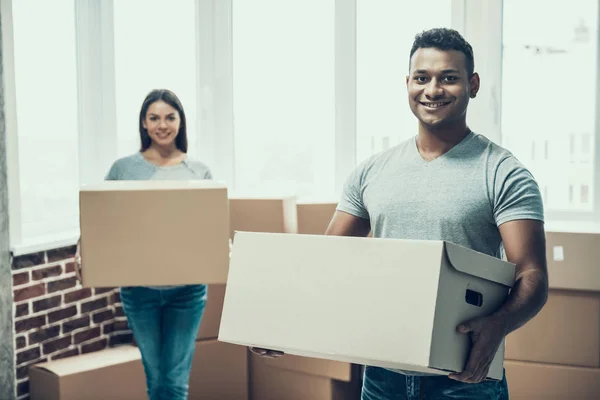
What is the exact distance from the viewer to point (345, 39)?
3109mm

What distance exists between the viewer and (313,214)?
272 centimetres

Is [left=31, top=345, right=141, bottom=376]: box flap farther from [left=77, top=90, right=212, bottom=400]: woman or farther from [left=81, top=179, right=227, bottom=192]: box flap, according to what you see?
[left=81, top=179, right=227, bottom=192]: box flap

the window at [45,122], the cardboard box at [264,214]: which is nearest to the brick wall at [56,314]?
the window at [45,122]

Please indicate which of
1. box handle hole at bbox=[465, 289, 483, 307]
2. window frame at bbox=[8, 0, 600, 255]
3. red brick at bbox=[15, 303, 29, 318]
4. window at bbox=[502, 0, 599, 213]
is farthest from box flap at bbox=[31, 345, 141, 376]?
box handle hole at bbox=[465, 289, 483, 307]

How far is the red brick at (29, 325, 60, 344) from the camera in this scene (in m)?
2.73

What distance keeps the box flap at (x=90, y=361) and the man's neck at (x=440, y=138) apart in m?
1.84

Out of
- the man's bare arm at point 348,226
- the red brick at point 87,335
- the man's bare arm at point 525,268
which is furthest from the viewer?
the red brick at point 87,335

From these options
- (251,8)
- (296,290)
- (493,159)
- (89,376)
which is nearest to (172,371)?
(89,376)

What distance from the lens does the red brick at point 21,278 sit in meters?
2.63

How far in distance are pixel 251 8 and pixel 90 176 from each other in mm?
1095

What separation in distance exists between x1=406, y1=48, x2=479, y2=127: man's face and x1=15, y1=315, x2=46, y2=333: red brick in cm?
197

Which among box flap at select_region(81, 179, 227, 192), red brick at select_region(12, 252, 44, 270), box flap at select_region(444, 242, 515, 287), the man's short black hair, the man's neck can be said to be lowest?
red brick at select_region(12, 252, 44, 270)

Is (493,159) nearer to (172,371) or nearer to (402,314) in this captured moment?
(402,314)

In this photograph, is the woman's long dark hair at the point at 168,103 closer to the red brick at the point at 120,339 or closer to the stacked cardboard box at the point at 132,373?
the stacked cardboard box at the point at 132,373
